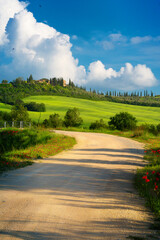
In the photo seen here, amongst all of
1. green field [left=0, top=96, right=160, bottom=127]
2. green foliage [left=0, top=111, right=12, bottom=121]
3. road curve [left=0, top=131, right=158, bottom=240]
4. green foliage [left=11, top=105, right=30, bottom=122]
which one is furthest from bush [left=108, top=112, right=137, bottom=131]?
green foliage [left=0, top=111, right=12, bottom=121]

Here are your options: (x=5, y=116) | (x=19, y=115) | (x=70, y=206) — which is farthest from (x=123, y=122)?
(x=5, y=116)

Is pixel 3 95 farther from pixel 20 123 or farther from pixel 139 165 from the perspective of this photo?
pixel 139 165

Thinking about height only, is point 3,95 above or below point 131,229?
A: above

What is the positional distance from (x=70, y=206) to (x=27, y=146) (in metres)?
12.4

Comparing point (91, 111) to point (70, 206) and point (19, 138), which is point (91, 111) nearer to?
point (19, 138)

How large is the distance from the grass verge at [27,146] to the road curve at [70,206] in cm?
174

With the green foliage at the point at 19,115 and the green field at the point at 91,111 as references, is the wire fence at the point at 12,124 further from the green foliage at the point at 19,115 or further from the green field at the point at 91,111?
the green field at the point at 91,111

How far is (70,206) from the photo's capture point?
15.2 ft

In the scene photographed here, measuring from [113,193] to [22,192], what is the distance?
2.38m

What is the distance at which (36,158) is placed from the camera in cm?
1055

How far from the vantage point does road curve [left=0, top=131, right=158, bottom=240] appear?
3629 millimetres

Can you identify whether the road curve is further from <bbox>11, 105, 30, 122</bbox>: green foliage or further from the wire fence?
<bbox>11, 105, 30, 122</bbox>: green foliage

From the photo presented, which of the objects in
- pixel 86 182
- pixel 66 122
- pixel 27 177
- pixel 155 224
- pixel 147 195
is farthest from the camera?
pixel 66 122

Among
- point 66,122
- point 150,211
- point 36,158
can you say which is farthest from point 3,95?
point 150,211
